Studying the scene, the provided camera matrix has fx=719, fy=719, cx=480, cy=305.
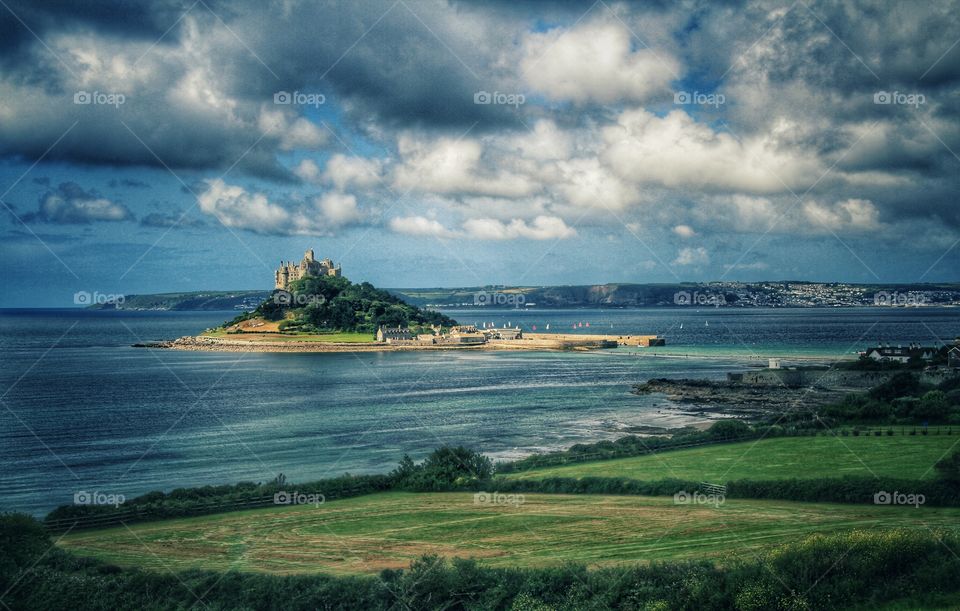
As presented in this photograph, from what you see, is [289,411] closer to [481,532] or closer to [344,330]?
[481,532]

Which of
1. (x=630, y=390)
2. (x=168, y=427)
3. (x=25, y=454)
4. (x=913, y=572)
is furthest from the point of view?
(x=630, y=390)

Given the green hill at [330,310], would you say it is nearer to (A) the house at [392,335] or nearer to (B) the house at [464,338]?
(A) the house at [392,335]

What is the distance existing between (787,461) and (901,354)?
40.9 meters

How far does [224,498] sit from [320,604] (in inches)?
391

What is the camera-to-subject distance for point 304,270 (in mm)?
138625

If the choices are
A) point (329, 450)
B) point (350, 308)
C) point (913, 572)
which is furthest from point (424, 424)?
point (350, 308)

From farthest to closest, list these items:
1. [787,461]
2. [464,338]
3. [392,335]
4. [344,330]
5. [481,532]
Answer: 1. [344,330]
2. [464,338]
3. [392,335]
4. [787,461]
5. [481,532]

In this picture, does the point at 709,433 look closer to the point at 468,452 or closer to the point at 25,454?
the point at 468,452

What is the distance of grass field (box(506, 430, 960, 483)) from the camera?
2366cm

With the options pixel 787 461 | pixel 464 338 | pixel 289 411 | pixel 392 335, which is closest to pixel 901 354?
pixel 787 461

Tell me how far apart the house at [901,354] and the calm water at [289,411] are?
41.1ft

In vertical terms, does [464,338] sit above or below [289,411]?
above

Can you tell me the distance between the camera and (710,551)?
15.6m

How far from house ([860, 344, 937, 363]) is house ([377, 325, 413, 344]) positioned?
69921mm
